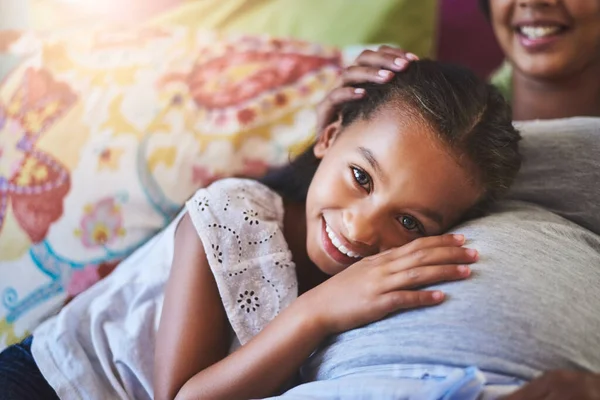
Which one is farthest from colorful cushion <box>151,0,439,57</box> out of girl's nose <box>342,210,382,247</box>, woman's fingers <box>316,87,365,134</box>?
girl's nose <box>342,210,382,247</box>

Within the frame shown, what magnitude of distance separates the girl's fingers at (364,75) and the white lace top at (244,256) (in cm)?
26

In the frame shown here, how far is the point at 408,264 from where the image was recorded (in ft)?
2.52

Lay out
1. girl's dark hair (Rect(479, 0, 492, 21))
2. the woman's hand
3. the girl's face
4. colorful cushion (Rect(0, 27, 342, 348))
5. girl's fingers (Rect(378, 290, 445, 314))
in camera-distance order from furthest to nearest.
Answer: girl's dark hair (Rect(479, 0, 492, 21)) → colorful cushion (Rect(0, 27, 342, 348)) → the girl's face → girl's fingers (Rect(378, 290, 445, 314)) → the woman's hand

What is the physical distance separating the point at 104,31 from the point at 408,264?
915 millimetres

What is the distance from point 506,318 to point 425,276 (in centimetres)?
10

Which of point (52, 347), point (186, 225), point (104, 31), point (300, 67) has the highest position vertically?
point (104, 31)

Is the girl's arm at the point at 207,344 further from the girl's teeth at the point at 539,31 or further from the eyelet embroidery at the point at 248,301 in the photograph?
the girl's teeth at the point at 539,31

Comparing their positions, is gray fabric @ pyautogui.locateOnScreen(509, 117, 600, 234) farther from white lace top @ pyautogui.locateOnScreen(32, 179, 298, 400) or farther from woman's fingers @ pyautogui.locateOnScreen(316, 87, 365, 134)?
white lace top @ pyautogui.locateOnScreen(32, 179, 298, 400)

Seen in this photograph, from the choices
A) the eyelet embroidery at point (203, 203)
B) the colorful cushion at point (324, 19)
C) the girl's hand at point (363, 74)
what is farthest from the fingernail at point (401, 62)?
the colorful cushion at point (324, 19)

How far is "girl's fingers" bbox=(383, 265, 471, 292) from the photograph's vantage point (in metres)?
0.75

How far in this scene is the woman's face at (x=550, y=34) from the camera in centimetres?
121

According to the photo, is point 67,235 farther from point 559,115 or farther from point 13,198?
point 559,115

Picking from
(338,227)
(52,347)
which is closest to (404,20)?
(338,227)

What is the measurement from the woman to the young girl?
5 centimetres
